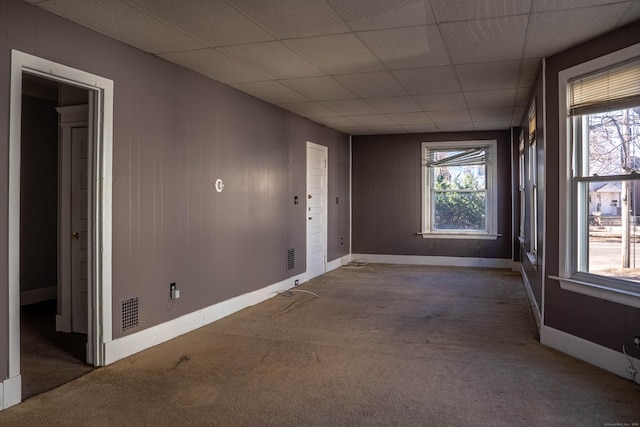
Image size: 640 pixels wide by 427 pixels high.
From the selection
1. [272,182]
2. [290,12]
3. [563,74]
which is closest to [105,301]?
[290,12]

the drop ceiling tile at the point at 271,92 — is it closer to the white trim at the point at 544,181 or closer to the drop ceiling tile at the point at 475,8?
the drop ceiling tile at the point at 475,8

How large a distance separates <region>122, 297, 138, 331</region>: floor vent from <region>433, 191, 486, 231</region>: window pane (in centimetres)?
607

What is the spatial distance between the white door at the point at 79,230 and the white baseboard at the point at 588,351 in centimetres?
396

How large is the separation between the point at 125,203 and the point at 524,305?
4.31 m

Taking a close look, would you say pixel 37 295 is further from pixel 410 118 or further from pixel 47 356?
pixel 410 118

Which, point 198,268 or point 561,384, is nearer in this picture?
point 561,384

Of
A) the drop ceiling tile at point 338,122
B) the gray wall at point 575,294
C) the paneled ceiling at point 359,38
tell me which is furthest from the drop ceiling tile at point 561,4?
the drop ceiling tile at point 338,122

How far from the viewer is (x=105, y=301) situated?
348cm

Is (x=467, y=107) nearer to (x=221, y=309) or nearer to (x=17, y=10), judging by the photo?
(x=221, y=309)

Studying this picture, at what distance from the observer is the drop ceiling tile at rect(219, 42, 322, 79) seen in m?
3.76

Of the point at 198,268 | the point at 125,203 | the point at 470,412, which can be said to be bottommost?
the point at 470,412

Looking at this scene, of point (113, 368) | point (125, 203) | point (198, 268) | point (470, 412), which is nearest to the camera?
point (470, 412)

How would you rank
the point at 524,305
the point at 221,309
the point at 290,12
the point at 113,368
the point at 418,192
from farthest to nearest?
the point at 418,192
the point at 524,305
the point at 221,309
the point at 113,368
the point at 290,12

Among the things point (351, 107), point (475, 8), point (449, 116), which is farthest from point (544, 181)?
point (449, 116)
